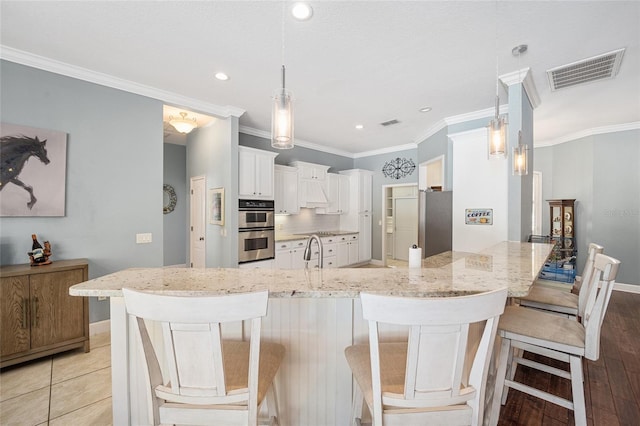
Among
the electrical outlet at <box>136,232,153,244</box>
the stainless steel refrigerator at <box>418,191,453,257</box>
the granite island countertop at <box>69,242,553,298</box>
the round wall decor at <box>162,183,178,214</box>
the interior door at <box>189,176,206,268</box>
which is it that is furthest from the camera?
the round wall decor at <box>162,183,178,214</box>

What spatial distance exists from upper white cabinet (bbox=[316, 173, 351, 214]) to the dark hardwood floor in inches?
177

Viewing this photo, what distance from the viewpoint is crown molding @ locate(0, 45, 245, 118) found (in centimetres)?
252

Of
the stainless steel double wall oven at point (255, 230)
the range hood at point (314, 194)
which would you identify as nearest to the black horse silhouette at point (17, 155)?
the stainless steel double wall oven at point (255, 230)

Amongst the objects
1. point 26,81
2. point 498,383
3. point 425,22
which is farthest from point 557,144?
point 26,81

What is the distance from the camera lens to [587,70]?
108 inches

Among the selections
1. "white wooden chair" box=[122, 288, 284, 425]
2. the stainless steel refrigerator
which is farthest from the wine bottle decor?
the stainless steel refrigerator

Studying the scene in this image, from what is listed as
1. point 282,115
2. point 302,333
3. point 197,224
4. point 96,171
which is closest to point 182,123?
point 96,171

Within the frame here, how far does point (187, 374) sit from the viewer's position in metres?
0.90

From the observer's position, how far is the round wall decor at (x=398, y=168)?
599 centimetres

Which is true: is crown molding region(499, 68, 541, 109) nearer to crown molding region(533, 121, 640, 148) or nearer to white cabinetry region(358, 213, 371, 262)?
crown molding region(533, 121, 640, 148)

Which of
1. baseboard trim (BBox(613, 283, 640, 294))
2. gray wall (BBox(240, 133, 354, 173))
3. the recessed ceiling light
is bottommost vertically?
baseboard trim (BBox(613, 283, 640, 294))

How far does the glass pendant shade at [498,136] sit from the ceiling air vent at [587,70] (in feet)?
5.00

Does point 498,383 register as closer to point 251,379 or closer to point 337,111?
point 251,379

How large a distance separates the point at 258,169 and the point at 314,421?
3.81 metres
